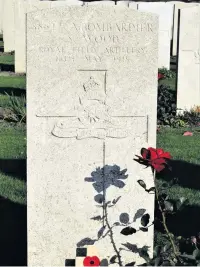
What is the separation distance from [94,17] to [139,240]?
155 centimetres

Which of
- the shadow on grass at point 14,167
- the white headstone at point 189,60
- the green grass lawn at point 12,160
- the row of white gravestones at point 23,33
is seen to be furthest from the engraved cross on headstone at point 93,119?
the row of white gravestones at point 23,33

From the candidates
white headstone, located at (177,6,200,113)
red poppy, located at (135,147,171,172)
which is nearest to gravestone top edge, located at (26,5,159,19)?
red poppy, located at (135,147,171,172)

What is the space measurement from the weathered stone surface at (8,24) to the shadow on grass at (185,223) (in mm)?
14468

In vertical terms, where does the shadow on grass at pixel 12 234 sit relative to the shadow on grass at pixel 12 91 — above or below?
below

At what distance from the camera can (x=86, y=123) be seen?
16.6 ft

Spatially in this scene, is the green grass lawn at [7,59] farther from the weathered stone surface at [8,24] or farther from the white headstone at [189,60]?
the white headstone at [189,60]

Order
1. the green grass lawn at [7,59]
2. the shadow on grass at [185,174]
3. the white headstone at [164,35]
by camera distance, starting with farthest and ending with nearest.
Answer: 1. the green grass lawn at [7,59]
2. the white headstone at [164,35]
3. the shadow on grass at [185,174]

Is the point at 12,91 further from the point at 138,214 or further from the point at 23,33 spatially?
the point at 138,214

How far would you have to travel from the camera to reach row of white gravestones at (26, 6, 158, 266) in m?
4.95

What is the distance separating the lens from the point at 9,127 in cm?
1059

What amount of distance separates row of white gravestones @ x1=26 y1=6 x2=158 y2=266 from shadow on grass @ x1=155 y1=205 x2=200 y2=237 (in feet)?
3.27

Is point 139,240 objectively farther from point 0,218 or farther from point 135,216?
point 0,218

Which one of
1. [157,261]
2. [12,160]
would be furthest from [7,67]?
[157,261]

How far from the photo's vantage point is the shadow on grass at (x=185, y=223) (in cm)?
620
